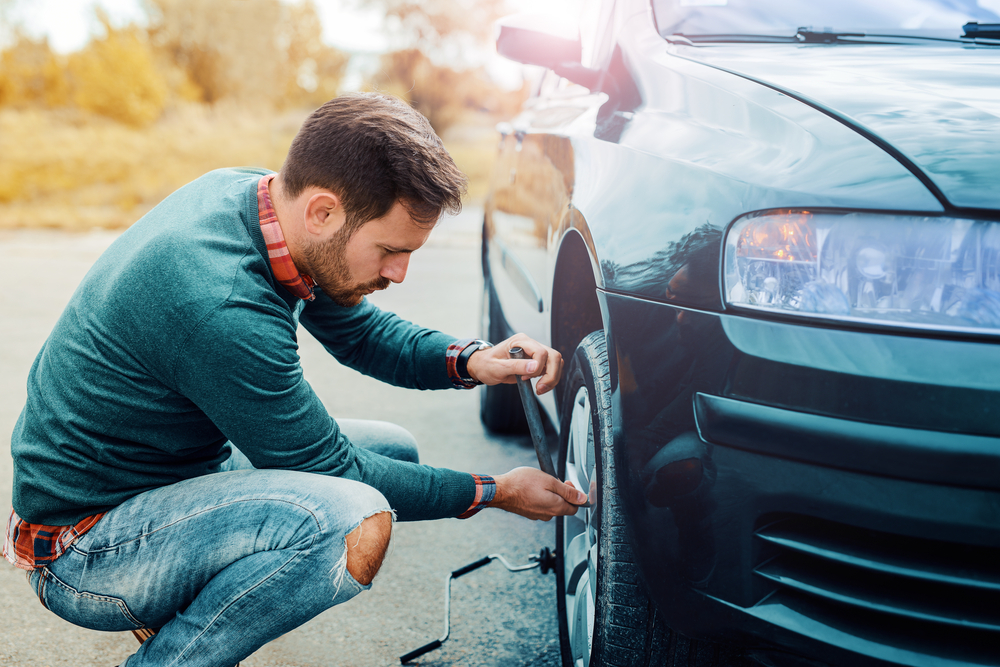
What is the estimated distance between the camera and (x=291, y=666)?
5.85ft

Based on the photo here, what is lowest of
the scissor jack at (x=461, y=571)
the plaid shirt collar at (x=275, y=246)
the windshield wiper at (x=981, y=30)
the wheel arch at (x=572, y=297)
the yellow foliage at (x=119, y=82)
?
the scissor jack at (x=461, y=571)

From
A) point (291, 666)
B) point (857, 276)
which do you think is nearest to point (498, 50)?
point (857, 276)

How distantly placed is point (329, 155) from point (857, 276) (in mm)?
952

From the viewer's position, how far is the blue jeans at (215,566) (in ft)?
4.69

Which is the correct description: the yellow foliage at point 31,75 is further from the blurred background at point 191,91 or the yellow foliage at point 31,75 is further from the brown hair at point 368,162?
the brown hair at point 368,162

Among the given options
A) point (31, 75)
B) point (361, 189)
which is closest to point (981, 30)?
point (361, 189)

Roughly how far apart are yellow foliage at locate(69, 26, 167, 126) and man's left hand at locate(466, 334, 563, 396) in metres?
29.5

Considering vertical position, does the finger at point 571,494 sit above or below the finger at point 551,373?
below

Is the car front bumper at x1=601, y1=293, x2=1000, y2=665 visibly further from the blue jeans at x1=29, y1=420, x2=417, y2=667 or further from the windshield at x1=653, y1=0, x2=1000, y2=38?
the windshield at x1=653, y1=0, x2=1000, y2=38

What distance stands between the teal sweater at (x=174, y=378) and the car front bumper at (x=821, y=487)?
65 cm

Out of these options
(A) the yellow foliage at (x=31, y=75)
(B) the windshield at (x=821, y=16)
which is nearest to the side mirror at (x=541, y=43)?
(B) the windshield at (x=821, y=16)

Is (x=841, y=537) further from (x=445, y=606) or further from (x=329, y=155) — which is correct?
(x=445, y=606)

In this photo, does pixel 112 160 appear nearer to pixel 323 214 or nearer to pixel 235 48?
pixel 323 214

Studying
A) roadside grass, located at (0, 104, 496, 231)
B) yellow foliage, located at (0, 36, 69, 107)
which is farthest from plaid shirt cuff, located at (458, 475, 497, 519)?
yellow foliage, located at (0, 36, 69, 107)
